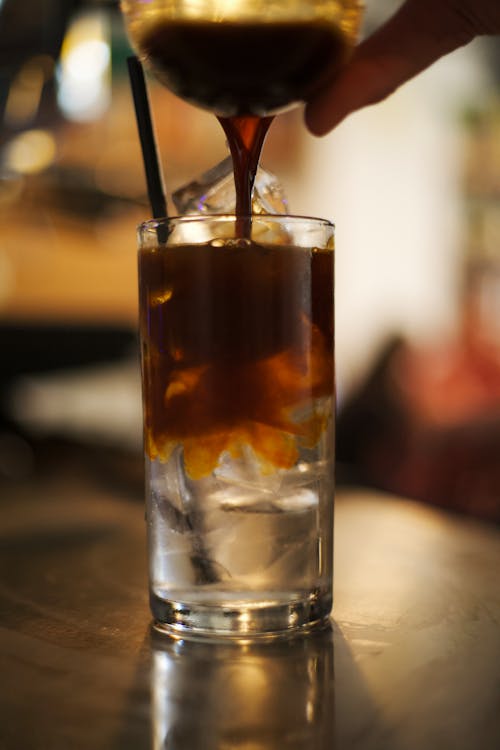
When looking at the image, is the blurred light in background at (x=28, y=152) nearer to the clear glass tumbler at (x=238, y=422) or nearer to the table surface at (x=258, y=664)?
the table surface at (x=258, y=664)

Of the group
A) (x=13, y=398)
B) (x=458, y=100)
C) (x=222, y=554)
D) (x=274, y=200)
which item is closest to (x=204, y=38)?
(x=274, y=200)

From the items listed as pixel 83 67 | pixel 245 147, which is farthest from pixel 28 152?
pixel 245 147

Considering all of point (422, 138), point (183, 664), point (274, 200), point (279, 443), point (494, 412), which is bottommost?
point (494, 412)

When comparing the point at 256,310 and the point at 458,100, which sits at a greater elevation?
the point at 458,100

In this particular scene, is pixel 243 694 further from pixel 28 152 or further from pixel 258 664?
pixel 28 152

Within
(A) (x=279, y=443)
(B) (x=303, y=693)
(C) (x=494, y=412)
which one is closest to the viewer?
(B) (x=303, y=693)

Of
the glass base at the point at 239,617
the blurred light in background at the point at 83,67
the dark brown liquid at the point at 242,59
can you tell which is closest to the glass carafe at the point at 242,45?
the dark brown liquid at the point at 242,59

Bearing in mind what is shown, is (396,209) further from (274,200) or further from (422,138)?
(274,200)
